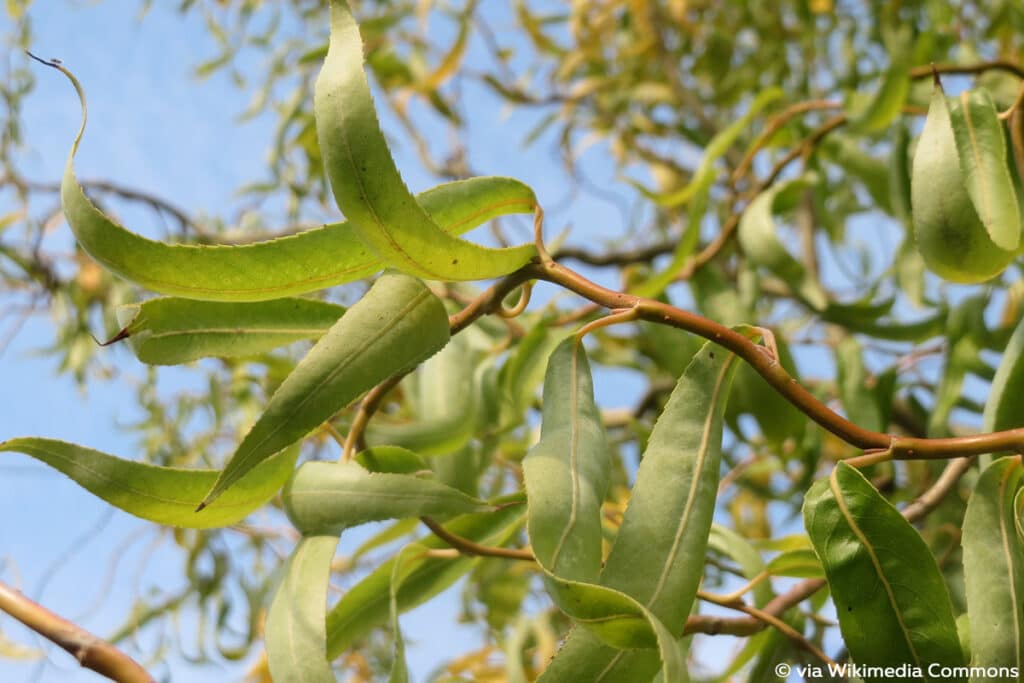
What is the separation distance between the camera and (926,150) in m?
0.62

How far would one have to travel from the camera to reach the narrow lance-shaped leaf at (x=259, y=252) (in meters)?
0.44

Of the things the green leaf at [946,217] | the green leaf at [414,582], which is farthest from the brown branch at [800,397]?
the green leaf at [414,582]

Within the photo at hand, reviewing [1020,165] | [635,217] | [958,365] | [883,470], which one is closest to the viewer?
[1020,165]

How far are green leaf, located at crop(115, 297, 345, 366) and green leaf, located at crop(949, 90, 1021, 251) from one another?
1.28ft

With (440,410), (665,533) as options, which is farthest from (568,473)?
(440,410)

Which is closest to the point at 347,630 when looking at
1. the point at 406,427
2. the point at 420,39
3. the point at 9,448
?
the point at 406,427

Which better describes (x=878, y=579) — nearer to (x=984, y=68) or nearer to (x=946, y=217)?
(x=946, y=217)

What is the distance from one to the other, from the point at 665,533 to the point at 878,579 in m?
0.11

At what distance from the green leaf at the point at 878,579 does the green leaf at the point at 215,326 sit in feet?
0.93

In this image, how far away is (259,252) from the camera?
493 millimetres

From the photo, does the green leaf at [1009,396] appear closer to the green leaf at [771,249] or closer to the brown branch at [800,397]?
the brown branch at [800,397]

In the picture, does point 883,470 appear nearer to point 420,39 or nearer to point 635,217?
point 635,217

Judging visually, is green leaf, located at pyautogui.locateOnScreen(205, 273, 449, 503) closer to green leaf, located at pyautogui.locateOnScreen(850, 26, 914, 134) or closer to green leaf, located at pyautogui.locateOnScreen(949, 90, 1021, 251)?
green leaf, located at pyautogui.locateOnScreen(949, 90, 1021, 251)

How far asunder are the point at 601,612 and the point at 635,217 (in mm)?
1970
